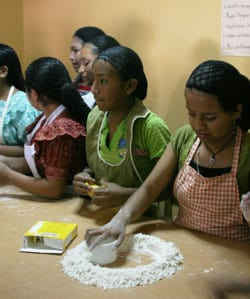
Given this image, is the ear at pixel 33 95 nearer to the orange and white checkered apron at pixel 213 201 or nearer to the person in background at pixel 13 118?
the person in background at pixel 13 118

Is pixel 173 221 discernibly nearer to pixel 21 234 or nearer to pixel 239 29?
pixel 21 234

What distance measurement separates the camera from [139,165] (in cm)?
160

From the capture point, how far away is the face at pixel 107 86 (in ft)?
5.05

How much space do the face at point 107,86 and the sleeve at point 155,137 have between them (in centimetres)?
14

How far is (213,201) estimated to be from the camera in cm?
134

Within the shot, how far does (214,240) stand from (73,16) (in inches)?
73.5

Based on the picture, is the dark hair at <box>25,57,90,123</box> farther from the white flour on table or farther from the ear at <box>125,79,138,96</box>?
the white flour on table

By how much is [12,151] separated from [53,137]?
0.46 meters

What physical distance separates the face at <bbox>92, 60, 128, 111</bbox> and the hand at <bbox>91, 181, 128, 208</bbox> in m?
0.29

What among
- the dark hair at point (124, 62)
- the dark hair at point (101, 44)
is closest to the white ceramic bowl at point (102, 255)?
the dark hair at point (124, 62)

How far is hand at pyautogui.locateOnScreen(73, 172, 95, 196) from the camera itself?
1570mm

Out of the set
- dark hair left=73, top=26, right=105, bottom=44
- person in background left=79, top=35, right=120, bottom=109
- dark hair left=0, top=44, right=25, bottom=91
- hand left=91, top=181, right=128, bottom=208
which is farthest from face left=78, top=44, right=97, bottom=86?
hand left=91, top=181, right=128, bottom=208

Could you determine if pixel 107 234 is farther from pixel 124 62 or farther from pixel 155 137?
pixel 124 62

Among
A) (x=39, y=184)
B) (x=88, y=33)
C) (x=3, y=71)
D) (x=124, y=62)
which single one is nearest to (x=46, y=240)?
(x=39, y=184)
